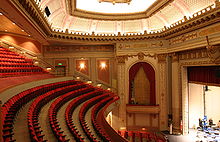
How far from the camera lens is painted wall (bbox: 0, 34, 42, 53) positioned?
479 centimetres

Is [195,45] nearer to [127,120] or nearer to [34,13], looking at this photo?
[127,120]

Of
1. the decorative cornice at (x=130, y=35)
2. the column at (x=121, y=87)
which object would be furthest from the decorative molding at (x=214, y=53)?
the column at (x=121, y=87)

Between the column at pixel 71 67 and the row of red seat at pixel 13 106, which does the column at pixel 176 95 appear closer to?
the column at pixel 71 67

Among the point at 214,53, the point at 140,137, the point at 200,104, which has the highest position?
the point at 214,53

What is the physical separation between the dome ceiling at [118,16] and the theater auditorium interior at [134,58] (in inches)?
0.9

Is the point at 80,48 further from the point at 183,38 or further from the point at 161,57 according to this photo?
the point at 183,38

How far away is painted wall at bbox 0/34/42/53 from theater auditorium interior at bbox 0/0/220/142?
0.08 feet

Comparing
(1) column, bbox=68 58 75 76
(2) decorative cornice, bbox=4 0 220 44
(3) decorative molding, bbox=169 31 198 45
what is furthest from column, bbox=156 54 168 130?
(1) column, bbox=68 58 75 76

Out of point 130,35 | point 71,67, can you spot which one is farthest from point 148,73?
point 71,67

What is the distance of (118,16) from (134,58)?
140 centimetres

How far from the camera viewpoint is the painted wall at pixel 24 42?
4.79 m

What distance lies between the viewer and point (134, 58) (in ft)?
18.5

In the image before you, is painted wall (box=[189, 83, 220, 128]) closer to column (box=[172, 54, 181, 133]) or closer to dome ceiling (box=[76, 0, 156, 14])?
column (box=[172, 54, 181, 133])

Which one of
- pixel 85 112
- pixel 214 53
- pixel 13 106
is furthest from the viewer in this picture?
pixel 214 53
